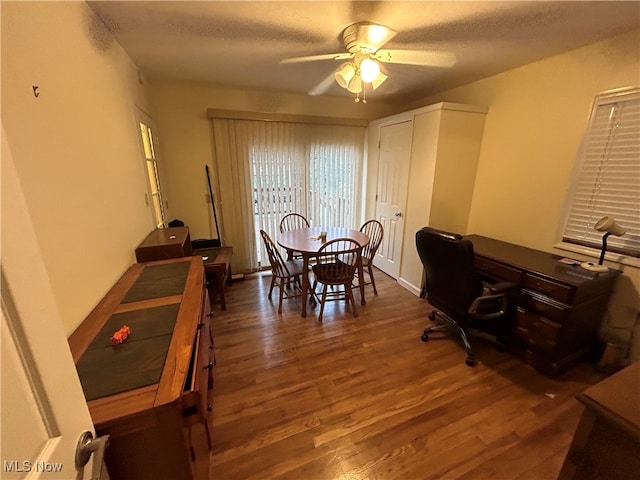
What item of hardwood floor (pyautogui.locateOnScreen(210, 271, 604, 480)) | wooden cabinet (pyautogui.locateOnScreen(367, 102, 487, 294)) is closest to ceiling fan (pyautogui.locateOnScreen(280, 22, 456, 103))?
wooden cabinet (pyautogui.locateOnScreen(367, 102, 487, 294))

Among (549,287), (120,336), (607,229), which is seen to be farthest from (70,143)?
(607,229)

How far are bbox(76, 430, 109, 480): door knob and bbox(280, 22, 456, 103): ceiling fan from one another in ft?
6.94

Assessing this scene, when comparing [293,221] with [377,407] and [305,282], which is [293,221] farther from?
[377,407]

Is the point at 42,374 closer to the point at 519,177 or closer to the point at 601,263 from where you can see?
the point at 601,263

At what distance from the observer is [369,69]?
5.71ft

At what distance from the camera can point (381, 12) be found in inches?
59.6

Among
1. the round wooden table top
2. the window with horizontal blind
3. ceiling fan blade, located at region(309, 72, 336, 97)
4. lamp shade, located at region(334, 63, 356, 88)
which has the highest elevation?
ceiling fan blade, located at region(309, 72, 336, 97)

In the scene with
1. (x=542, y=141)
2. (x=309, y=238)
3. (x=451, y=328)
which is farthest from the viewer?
(x=309, y=238)

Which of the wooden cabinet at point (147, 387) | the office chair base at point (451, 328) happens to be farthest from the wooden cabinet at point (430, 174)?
the wooden cabinet at point (147, 387)

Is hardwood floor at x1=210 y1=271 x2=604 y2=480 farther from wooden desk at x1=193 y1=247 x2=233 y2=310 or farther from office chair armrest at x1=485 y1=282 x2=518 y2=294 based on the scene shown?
office chair armrest at x1=485 y1=282 x2=518 y2=294

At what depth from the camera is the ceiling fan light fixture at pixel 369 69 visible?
1.73m

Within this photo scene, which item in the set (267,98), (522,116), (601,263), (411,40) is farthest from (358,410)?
(267,98)

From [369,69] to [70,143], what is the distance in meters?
1.72

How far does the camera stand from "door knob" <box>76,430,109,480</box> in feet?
1.85
